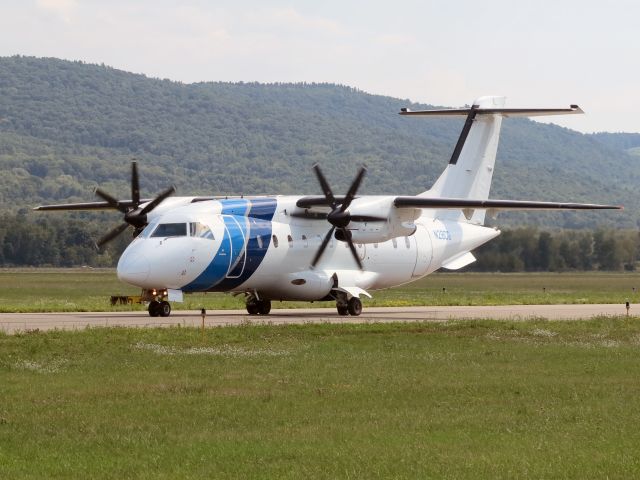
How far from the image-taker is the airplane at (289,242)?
127 ft

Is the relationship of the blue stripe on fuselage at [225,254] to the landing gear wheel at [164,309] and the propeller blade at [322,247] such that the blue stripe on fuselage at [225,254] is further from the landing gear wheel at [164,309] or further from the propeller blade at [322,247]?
the propeller blade at [322,247]

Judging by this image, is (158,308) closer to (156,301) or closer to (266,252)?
(156,301)

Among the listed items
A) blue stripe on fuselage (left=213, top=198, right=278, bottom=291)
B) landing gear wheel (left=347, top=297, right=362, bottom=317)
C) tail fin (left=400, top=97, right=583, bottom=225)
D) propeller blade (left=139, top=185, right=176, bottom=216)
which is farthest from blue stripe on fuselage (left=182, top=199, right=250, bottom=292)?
tail fin (left=400, top=97, right=583, bottom=225)

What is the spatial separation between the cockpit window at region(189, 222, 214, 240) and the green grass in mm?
7948

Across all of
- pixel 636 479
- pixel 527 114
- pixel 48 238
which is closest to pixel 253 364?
pixel 636 479

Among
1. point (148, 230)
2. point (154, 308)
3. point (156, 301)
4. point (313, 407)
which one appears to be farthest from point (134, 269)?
point (313, 407)

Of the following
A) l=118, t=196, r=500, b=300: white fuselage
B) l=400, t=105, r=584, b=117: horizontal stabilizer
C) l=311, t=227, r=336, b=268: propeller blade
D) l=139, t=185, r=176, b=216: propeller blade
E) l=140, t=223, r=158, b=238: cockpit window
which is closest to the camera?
l=118, t=196, r=500, b=300: white fuselage

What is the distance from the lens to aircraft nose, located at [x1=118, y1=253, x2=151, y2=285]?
3741 cm

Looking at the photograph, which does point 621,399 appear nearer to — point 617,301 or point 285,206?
point 285,206

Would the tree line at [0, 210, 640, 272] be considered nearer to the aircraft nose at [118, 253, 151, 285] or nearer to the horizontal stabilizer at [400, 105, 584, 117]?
the horizontal stabilizer at [400, 105, 584, 117]

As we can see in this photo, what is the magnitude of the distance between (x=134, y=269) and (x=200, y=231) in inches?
110

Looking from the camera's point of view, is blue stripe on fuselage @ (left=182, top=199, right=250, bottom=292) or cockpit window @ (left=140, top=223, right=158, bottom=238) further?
blue stripe on fuselage @ (left=182, top=199, right=250, bottom=292)

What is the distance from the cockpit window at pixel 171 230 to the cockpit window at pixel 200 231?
0.22 metres

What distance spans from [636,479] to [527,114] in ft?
110
